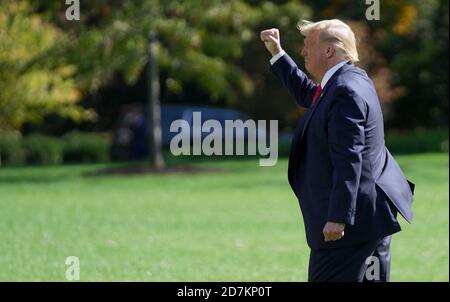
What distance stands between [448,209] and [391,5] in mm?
17217

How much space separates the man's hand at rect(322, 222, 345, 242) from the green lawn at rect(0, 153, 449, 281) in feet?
12.9

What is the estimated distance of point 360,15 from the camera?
34.4 metres

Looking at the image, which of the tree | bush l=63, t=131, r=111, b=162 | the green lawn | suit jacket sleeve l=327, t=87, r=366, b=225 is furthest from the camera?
bush l=63, t=131, r=111, b=162

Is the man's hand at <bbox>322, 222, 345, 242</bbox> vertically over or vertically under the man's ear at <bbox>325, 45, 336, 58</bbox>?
under

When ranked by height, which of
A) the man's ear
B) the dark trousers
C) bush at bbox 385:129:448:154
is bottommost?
bush at bbox 385:129:448:154

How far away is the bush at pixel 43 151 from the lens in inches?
1188

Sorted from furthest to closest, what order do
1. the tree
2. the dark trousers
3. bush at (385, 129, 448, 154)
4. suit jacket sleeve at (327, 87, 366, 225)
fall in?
bush at (385, 129, 448, 154)
the tree
the dark trousers
suit jacket sleeve at (327, 87, 366, 225)

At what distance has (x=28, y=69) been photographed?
2308cm

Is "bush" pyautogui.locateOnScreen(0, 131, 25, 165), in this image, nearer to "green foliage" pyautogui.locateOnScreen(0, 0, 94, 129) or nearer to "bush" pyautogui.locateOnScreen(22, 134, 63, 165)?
"bush" pyautogui.locateOnScreen(22, 134, 63, 165)

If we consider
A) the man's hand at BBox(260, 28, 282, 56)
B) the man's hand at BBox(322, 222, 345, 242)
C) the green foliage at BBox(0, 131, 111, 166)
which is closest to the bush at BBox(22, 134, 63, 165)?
the green foliage at BBox(0, 131, 111, 166)

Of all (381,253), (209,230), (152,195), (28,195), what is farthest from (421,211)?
(381,253)

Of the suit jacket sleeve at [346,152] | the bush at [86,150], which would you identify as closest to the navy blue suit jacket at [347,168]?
the suit jacket sleeve at [346,152]

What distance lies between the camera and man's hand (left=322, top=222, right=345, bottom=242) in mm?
4988

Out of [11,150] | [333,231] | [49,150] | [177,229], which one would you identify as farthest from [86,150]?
[333,231]
